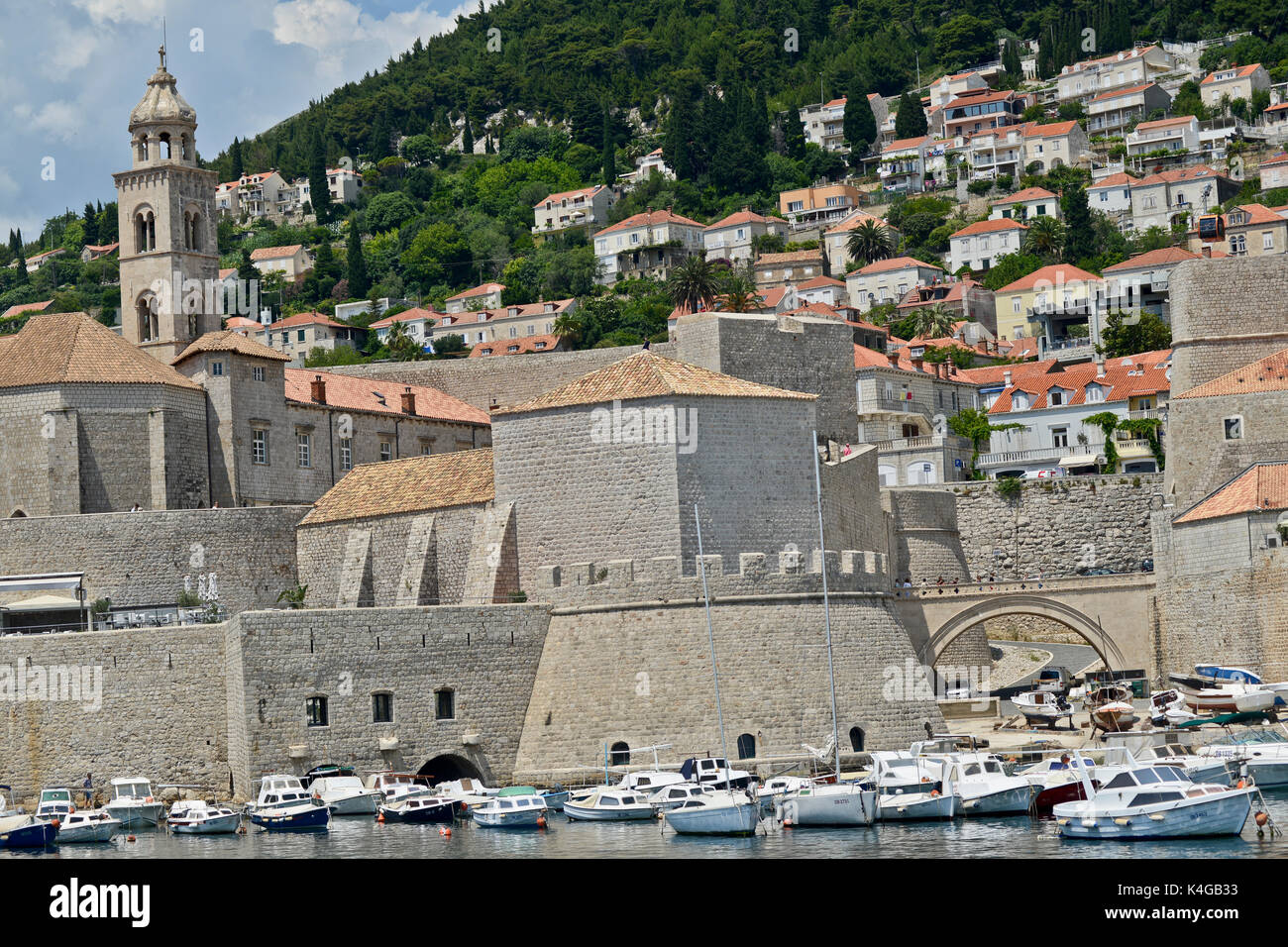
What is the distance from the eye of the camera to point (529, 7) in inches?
7840

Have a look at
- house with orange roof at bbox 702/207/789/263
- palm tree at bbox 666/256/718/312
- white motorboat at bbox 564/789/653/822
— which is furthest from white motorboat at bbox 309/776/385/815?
house with orange roof at bbox 702/207/789/263

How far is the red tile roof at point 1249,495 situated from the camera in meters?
45.1

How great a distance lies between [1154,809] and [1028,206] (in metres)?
100

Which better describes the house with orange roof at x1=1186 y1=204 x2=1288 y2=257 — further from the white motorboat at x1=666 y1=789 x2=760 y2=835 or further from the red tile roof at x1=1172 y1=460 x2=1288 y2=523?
the white motorboat at x1=666 y1=789 x2=760 y2=835

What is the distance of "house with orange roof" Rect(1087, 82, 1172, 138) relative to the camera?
140 metres

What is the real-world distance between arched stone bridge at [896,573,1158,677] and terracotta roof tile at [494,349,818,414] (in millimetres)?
10148

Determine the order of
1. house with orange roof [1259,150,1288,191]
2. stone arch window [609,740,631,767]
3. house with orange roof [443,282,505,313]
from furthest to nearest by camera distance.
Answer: house with orange roof [443,282,505,313] → house with orange roof [1259,150,1288,191] → stone arch window [609,740,631,767]

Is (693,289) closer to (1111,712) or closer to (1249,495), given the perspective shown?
(1249,495)

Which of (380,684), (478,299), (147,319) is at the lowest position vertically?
(380,684)

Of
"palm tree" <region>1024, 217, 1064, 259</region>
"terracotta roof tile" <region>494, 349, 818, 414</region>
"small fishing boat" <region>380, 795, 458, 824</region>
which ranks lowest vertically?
"small fishing boat" <region>380, 795, 458, 824</region>

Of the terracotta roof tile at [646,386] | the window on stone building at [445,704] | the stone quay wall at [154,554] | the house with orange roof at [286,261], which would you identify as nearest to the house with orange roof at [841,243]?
the house with orange roof at [286,261]

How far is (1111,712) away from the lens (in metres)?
41.2

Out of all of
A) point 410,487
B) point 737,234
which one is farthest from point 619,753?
point 737,234

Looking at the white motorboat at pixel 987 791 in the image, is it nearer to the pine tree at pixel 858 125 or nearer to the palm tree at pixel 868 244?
the palm tree at pixel 868 244
